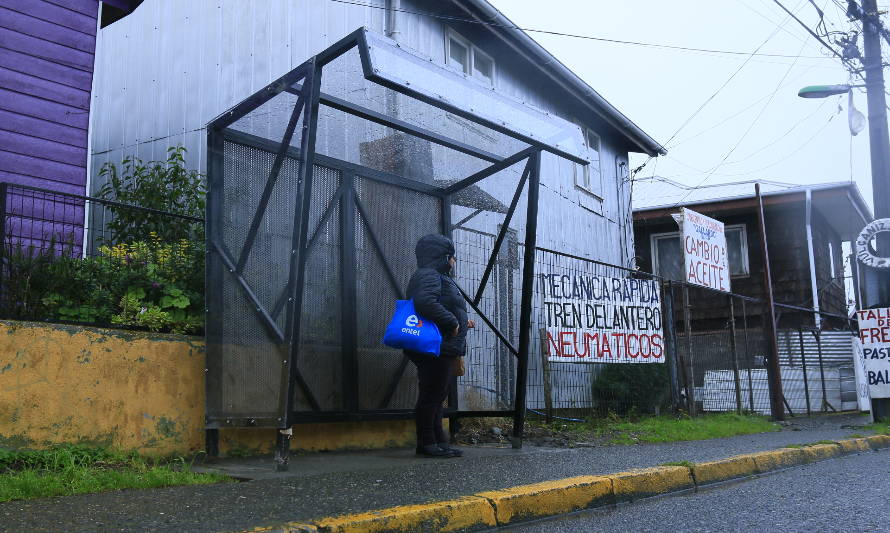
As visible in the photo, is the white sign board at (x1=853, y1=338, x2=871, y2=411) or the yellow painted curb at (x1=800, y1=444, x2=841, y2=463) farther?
the white sign board at (x1=853, y1=338, x2=871, y2=411)

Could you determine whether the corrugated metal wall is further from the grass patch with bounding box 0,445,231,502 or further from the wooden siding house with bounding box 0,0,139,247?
the grass patch with bounding box 0,445,231,502

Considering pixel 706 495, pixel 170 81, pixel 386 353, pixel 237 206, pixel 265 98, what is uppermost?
pixel 170 81

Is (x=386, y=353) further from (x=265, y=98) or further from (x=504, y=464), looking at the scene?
(x=265, y=98)

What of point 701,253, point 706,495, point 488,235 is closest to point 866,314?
point 701,253

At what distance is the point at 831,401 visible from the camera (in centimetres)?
1580

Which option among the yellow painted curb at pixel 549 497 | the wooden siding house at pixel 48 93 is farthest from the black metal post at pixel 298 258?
the wooden siding house at pixel 48 93

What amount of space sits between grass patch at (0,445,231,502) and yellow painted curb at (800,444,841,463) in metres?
5.38

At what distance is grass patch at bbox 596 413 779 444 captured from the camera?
8625 mm

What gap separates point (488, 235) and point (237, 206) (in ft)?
10.1

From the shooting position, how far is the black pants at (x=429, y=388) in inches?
252

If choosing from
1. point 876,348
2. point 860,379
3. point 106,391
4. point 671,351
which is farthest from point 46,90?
point 860,379

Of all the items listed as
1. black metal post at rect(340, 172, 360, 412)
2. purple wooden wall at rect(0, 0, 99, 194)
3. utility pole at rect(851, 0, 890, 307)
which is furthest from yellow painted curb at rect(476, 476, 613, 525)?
utility pole at rect(851, 0, 890, 307)

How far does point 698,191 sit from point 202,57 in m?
16.0

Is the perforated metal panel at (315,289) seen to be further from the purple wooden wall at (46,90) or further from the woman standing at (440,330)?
the purple wooden wall at (46,90)
